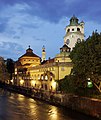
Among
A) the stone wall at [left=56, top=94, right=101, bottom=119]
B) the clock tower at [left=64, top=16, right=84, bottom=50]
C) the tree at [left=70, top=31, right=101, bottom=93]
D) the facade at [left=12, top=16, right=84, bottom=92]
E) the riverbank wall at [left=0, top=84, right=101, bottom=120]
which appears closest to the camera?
the tree at [left=70, top=31, right=101, bottom=93]

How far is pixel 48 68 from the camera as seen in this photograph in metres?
86.6

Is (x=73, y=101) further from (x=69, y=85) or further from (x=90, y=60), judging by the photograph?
(x=90, y=60)

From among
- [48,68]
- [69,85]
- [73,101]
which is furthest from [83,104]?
[48,68]

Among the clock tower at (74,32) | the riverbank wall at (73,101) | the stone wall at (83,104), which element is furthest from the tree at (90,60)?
the clock tower at (74,32)

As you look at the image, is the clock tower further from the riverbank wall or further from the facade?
the riverbank wall

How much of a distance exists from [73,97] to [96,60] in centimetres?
1360

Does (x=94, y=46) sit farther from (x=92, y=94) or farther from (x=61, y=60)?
(x=61, y=60)

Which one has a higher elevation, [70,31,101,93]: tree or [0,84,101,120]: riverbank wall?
[70,31,101,93]: tree

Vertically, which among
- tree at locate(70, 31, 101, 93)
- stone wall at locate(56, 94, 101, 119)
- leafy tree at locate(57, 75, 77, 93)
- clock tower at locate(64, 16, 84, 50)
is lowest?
stone wall at locate(56, 94, 101, 119)

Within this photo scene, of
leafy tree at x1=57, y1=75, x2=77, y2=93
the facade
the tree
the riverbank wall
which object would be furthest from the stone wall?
the facade

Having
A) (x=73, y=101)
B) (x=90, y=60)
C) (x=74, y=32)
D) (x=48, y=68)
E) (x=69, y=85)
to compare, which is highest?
(x=74, y=32)

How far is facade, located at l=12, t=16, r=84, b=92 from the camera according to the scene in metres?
81.7

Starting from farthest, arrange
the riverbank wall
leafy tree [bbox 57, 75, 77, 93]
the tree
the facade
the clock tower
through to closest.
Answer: the clock tower, the facade, leafy tree [bbox 57, 75, 77, 93], the riverbank wall, the tree

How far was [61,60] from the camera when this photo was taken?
85.8 meters
